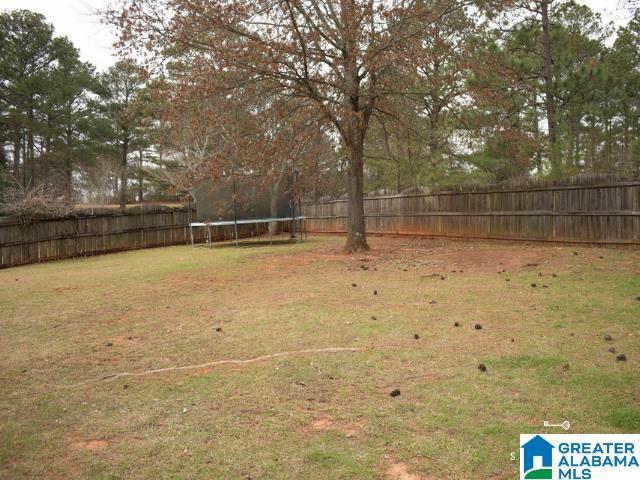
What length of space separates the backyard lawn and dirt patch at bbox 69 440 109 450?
0.01 m

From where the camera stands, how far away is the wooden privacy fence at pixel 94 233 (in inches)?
586

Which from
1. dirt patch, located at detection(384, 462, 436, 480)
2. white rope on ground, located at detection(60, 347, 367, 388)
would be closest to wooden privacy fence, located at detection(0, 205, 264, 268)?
white rope on ground, located at detection(60, 347, 367, 388)

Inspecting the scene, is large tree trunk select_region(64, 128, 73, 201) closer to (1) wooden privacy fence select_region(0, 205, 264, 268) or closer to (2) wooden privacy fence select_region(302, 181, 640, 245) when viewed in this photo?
(1) wooden privacy fence select_region(0, 205, 264, 268)

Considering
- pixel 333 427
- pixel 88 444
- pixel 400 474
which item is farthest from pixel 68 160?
pixel 400 474

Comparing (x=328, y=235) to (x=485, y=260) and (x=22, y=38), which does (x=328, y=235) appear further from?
(x=22, y=38)

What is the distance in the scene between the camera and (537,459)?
2682mm

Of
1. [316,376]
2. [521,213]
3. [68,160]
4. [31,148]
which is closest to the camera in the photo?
[316,376]

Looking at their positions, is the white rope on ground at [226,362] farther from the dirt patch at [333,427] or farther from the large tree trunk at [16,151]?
the large tree trunk at [16,151]

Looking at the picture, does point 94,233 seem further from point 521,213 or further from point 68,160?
point 68,160

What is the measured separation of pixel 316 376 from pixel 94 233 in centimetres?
1508

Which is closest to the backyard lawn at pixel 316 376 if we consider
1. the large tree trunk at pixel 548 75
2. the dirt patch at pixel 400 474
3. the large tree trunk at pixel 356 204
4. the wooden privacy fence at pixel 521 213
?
the dirt patch at pixel 400 474

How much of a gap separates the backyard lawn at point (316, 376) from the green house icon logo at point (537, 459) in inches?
3.1

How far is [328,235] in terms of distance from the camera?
21688mm

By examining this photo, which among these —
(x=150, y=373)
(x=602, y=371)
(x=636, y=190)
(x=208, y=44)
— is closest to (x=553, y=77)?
(x=636, y=190)
